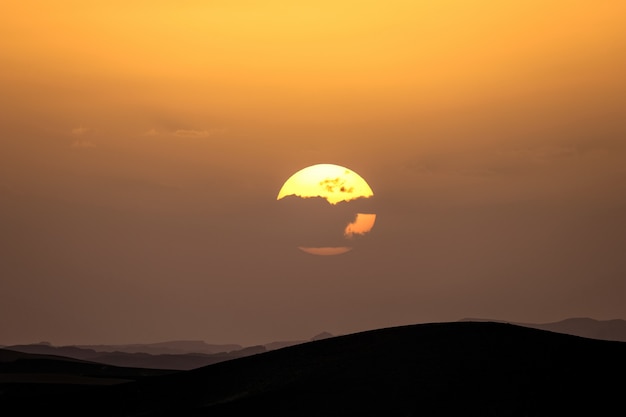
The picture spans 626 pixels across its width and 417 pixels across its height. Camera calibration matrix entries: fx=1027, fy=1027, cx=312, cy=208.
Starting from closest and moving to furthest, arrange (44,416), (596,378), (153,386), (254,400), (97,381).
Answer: (596,378) → (254,400) → (44,416) → (153,386) → (97,381)

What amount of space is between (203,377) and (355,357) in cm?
1443

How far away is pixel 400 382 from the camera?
74062mm

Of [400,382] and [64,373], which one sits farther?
[64,373]

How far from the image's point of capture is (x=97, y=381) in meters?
110

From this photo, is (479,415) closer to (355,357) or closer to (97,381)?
(355,357)

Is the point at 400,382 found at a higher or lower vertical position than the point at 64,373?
lower

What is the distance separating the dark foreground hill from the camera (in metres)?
68.0

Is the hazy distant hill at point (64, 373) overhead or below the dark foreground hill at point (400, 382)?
overhead

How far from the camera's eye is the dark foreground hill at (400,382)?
68.0 metres

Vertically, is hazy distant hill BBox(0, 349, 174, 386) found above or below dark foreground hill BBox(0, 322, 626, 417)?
above

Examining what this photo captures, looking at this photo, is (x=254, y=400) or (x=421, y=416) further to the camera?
(x=254, y=400)

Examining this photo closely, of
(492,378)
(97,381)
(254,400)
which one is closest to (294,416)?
(254,400)

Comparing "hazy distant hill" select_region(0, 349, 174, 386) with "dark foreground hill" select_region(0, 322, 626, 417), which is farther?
"hazy distant hill" select_region(0, 349, 174, 386)

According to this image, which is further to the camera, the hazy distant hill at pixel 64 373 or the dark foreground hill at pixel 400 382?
the hazy distant hill at pixel 64 373
